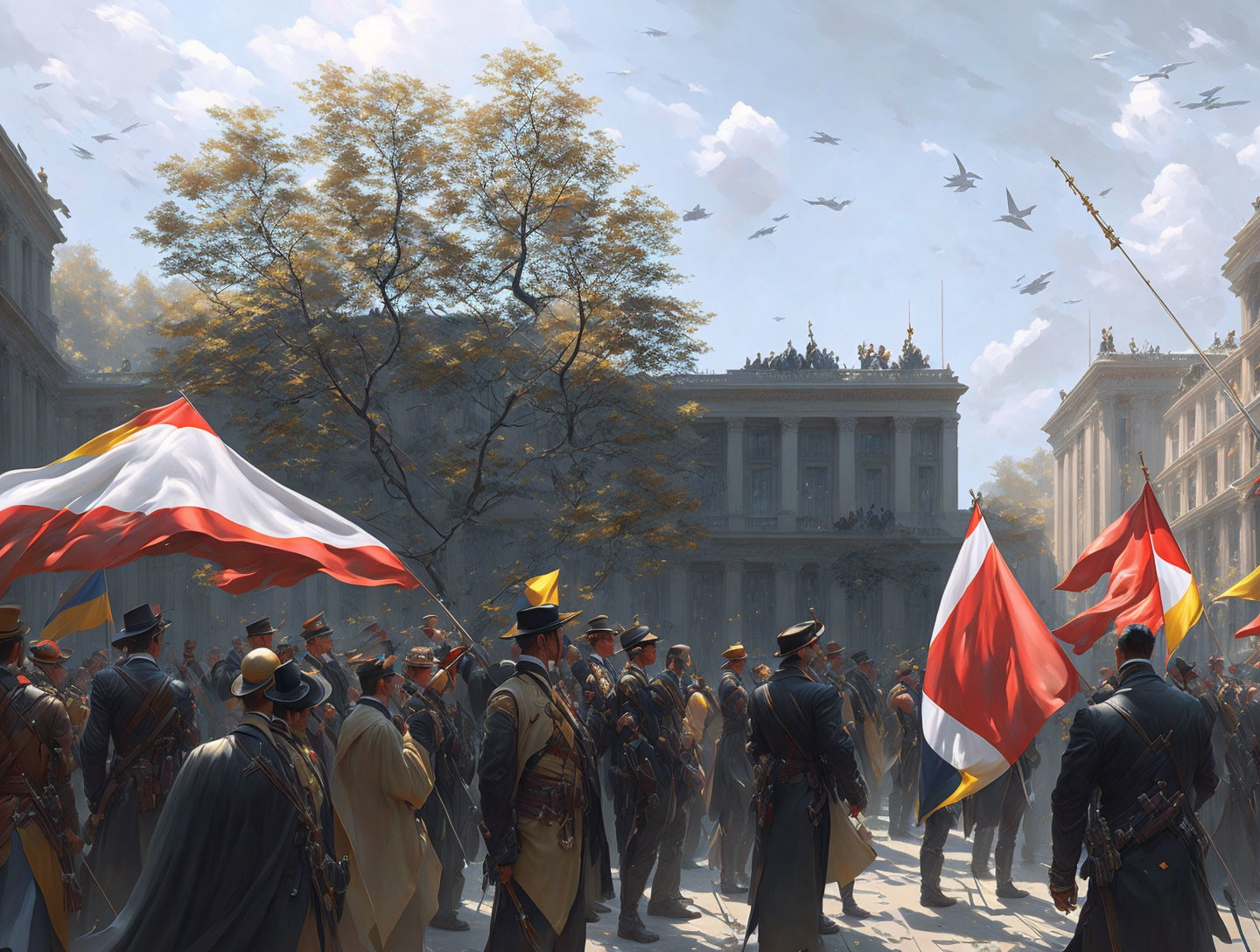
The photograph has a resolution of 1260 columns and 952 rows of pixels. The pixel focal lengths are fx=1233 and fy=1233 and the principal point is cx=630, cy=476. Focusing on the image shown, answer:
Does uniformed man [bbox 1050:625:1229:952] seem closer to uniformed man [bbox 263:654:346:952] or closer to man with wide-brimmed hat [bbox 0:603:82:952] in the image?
uniformed man [bbox 263:654:346:952]

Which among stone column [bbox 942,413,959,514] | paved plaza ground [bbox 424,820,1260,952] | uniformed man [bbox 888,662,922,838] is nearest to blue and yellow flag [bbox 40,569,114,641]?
paved plaza ground [bbox 424,820,1260,952]

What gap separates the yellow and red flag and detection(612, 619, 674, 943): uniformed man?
3.24 m

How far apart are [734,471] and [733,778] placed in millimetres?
50166

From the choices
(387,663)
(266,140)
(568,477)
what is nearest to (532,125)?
(266,140)

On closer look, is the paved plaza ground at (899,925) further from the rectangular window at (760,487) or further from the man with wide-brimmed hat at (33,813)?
the rectangular window at (760,487)

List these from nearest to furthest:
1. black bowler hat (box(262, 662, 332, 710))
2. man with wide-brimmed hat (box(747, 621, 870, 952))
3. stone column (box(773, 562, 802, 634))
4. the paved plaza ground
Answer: black bowler hat (box(262, 662, 332, 710)) < man with wide-brimmed hat (box(747, 621, 870, 952)) < the paved plaza ground < stone column (box(773, 562, 802, 634))

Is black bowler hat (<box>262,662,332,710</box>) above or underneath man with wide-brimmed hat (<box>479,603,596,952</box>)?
above

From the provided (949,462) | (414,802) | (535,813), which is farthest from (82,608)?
(949,462)

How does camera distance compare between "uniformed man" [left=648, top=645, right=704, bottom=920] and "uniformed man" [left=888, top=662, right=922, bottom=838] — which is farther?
"uniformed man" [left=888, top=662, right=922, bottom=838]

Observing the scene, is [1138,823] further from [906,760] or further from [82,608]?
[82,608]

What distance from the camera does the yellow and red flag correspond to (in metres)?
9.16

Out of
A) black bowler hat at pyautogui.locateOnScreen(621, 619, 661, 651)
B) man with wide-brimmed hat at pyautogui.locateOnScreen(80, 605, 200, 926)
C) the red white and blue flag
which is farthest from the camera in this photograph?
black bowler hat at pyautogui.locateOnScreen(621, 619, 661, 651)

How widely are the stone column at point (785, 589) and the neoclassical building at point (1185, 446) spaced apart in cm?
1695

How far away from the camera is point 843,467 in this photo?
61875mm
